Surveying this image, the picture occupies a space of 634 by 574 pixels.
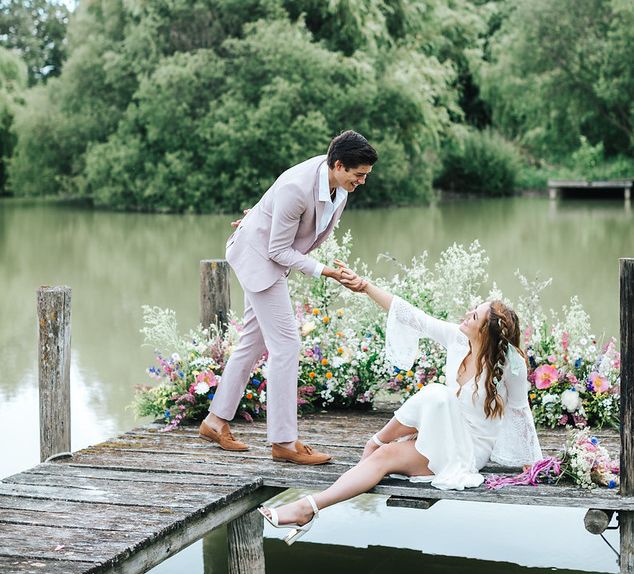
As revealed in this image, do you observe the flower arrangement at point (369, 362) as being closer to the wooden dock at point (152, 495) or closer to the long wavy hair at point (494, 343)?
the wooden dock at point (152, 495)

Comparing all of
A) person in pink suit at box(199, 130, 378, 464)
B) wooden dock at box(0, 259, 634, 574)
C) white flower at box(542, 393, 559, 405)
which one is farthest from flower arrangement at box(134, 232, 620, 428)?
person in pink suit at box(199, 130, 378, 464)

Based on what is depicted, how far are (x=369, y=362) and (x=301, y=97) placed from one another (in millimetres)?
25351

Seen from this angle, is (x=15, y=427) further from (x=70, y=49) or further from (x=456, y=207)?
(x=70, y=49)

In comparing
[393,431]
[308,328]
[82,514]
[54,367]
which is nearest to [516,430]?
[393,431]

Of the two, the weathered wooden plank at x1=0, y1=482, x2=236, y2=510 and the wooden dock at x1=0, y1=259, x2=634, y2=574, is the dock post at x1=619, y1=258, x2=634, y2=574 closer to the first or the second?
the wooden dock at x1=0, y1=259, x2=634, y2=574

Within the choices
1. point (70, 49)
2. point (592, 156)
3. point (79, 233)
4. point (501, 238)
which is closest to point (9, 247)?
point (79, 233)

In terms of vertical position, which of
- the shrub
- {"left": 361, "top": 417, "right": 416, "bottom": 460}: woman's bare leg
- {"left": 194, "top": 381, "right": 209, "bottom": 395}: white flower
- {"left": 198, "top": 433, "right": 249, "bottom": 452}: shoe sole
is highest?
the shrub

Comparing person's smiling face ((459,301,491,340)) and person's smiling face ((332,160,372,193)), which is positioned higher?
person's smiling face ((332,160,372,193))

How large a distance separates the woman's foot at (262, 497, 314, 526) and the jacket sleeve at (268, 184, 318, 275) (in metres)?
1.10

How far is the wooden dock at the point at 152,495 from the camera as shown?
13.8ft

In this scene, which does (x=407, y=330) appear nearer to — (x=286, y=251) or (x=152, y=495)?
(x=286, y=251)

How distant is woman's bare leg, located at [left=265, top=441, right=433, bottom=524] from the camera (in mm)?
4664

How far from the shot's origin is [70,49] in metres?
38.2

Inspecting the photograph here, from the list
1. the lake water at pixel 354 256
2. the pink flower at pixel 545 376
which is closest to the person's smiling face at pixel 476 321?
the pink flower at pixel 545 376
